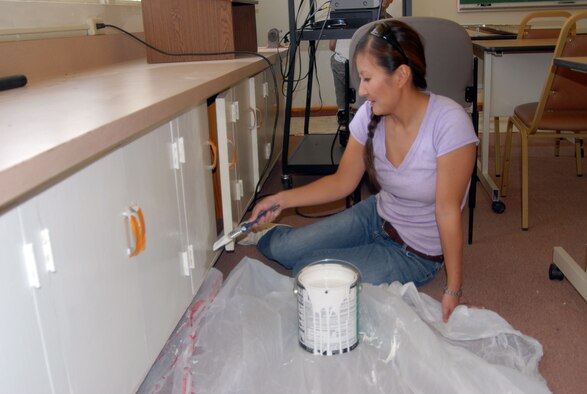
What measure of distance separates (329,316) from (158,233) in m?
0.39

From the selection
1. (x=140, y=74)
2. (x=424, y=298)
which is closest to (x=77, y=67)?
(x=140, y=74)

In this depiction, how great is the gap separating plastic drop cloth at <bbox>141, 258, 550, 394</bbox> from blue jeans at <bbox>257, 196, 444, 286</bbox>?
0.19 metres

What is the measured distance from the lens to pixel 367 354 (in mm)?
1292

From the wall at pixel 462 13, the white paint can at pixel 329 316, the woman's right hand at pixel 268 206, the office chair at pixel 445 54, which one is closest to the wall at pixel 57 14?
the woman's right hand at pixel 268 206

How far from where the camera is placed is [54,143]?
759 mm

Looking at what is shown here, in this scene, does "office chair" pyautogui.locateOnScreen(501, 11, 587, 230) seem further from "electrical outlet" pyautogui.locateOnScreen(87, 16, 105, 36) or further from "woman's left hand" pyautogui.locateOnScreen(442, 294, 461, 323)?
"electrical outlet" pyautogui.locateOnScreen(87, 16, 105, 36)

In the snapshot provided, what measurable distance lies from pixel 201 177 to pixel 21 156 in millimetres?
926

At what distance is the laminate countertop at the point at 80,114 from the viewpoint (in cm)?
70

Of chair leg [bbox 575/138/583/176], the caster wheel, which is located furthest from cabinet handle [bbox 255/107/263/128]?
chair leg [bbox 575/138/583/176]

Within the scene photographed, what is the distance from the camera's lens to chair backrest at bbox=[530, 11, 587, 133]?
87.7 inches

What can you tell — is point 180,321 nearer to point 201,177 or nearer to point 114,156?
point 201,177

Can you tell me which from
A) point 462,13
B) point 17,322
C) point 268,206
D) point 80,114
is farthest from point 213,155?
point 462,13

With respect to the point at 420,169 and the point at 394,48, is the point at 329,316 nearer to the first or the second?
the point at 420,169

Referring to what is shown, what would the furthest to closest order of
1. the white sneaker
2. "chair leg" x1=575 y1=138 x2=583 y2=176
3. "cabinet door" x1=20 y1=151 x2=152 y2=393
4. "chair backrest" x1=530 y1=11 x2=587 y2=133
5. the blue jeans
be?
"chair leg" x1=575 y1=138 x2=583 y2=176 → "chair backrest" x1=530 y1=11 x2=587 y2=133 → the white sneaker → the blue jeans → "cabinet door" x1=20 y1=151 x2=152 y2=393
